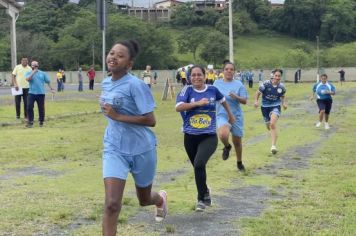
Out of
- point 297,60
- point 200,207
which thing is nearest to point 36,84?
point 200,207

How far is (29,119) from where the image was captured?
18.7 m

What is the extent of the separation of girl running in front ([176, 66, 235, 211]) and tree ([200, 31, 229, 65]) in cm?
9722

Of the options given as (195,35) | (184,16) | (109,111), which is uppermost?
(184,16)

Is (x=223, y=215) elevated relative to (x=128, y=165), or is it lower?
lower

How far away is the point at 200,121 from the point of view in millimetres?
8484

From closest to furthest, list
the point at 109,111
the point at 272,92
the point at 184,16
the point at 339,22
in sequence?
the point at 109,111
the point at 272,92
the point at 339,22
the point at 184,16

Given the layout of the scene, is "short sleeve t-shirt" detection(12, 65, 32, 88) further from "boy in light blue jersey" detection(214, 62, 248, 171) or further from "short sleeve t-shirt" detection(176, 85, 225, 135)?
"short sleeve t-shirt" detection(176, 85, 225, 135)

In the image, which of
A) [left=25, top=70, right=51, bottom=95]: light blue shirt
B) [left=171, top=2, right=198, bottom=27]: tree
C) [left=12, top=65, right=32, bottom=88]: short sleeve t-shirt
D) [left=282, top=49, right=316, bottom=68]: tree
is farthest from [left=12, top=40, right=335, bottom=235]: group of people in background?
[left=171, top=2, right=198, bottom=27]: tree

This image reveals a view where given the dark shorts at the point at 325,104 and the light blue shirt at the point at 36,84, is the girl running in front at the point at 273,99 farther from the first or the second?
the dark shorts at the point at 325,104

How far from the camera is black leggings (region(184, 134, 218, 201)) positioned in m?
8.16

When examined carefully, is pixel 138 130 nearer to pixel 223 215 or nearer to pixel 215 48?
pixel 223 215

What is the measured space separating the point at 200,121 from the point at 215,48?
321 ft

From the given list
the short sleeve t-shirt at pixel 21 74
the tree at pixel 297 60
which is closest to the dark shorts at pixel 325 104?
the short sleeve t-shirt at pixel 21 74

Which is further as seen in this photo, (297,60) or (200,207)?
(297,60)
